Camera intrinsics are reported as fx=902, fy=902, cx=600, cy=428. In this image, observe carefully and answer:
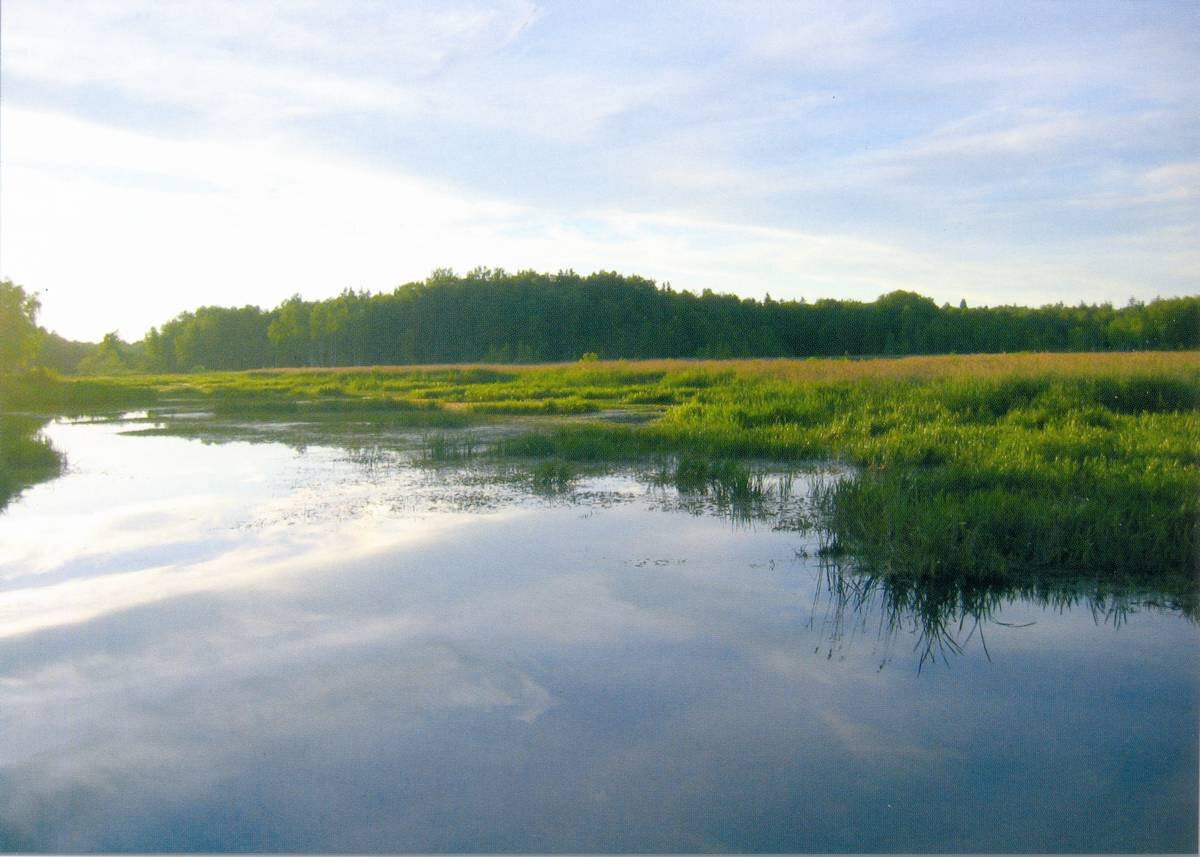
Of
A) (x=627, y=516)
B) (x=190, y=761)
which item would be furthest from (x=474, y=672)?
(x=627, y=516)

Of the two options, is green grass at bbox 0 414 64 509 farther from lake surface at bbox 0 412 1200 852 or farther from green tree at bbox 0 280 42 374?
green tree at bbox 0 280 42 374

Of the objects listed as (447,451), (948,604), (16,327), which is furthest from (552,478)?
(16,327)

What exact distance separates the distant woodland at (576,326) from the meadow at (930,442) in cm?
3507

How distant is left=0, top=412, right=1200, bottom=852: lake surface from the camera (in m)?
3.39

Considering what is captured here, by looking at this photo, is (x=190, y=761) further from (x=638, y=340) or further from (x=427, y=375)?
(x=638, y=340)

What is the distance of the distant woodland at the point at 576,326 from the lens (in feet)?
200

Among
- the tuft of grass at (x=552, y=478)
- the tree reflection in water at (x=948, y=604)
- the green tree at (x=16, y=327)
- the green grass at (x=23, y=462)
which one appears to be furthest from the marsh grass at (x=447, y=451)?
the green tree at (x=16, y=327)

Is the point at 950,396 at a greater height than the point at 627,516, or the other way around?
the point at 950,396

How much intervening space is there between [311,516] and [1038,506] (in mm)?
6372

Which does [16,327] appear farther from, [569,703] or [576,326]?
[576,326]

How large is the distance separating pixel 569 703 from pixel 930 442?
721cm

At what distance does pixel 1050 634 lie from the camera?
514 cm

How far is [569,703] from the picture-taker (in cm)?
429

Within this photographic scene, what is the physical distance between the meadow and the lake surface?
21.2 inches
